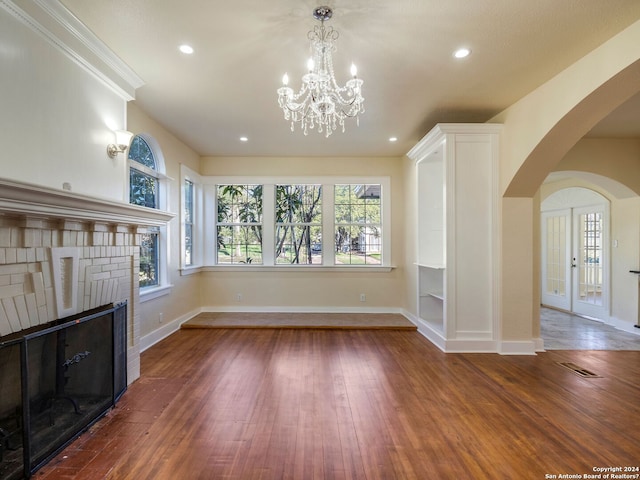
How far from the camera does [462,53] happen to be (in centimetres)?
238

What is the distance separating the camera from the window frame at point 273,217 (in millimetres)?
5312

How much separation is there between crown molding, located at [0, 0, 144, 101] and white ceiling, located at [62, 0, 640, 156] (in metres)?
0.08

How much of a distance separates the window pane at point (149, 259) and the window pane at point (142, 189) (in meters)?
0.41

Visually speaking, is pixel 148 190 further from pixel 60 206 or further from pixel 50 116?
pixel 60 206

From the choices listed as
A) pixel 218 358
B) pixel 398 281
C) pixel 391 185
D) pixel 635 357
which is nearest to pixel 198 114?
pixel 218 358

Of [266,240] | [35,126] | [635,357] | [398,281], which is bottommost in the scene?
[635,357]

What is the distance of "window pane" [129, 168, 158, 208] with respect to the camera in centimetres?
→ 353

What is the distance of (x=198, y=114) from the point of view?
140 inches

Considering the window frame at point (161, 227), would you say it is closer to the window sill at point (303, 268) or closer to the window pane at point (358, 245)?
the window sill at point (303, 268)

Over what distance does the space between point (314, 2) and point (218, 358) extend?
3408 millimetres

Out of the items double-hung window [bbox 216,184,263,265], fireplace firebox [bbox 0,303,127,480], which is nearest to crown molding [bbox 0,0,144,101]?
fireplace firebox [bbox 0,303,127,480]

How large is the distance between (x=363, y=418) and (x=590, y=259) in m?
5.72

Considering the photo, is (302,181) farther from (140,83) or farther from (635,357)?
(635,357)

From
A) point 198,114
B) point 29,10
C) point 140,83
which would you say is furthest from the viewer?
point 198,114
